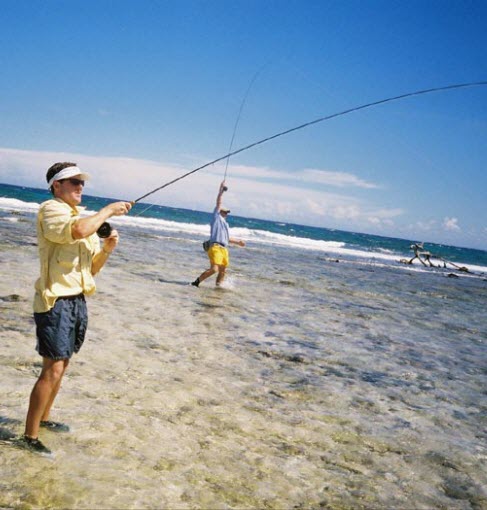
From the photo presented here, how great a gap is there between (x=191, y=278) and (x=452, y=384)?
8026mm

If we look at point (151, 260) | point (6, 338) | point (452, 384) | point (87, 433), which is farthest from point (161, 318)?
point (151, 260)

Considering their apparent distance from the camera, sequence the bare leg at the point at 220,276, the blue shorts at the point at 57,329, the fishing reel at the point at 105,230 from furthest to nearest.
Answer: the bare leg at the point at 220,276 → the fishing reel at the point at 105,230 → the blue shorts at the point at 57,329

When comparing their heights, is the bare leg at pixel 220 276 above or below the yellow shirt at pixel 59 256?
below

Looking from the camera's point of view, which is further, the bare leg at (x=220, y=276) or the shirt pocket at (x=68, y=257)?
the bare leg at (x=220, y=276)

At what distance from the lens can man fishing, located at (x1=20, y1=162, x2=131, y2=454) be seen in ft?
9.54

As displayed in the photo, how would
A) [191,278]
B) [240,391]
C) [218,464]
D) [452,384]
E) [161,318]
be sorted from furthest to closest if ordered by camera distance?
1. [191,278]
2. [161,318]
3. [452,384]
4. [240,391]
5. [218,464]

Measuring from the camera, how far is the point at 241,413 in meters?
4.21

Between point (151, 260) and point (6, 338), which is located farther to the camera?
point (151, 260)

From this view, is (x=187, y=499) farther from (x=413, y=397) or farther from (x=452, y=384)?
(x=452, y=384)

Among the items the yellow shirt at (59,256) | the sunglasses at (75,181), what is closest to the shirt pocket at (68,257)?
the yellow shirt at (59,256)

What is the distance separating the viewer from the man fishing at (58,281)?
2908 mm

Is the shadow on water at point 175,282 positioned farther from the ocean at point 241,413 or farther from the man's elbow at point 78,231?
the man's elbow at point 78,231

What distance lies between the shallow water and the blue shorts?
2.45 feet

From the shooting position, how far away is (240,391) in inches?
187
